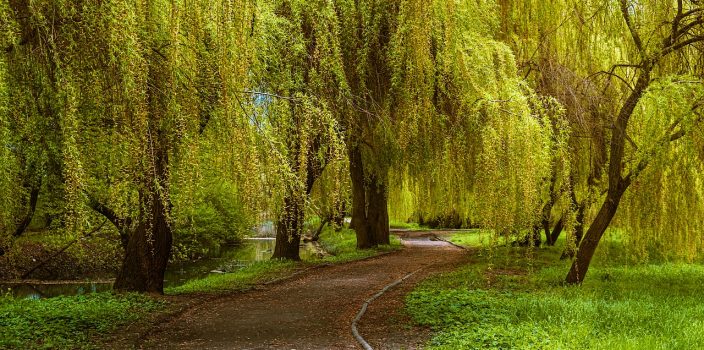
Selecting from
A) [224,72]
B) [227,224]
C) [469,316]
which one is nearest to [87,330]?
[224,72]

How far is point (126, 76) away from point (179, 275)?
1652 centimetres

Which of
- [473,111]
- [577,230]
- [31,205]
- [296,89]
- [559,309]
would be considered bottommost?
[559,309]

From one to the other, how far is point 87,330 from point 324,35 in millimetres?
5052

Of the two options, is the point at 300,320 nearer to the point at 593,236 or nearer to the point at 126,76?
the point at 126,76

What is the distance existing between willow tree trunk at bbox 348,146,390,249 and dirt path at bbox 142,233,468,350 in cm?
730

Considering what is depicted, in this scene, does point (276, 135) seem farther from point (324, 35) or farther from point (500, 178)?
point (500, 178)

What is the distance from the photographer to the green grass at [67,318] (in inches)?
289

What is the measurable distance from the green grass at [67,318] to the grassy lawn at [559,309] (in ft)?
13.3

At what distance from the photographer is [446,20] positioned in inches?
372

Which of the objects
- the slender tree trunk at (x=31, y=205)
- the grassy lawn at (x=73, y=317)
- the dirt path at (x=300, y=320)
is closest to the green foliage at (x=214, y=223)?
the slender tree trunk at (x=31, y=205)

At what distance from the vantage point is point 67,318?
8.62 metres

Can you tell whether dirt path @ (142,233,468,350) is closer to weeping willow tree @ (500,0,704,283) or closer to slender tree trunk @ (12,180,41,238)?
weeping willow tree @ (500,0,704,283)

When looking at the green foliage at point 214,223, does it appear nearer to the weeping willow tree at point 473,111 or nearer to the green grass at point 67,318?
the green grass at point 67,318

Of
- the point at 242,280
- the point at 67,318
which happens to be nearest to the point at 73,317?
the point at 67,318
